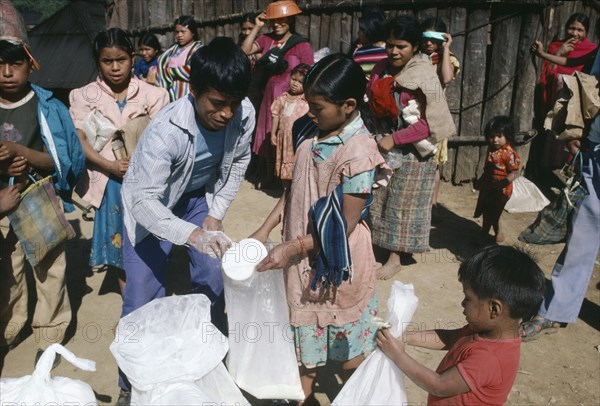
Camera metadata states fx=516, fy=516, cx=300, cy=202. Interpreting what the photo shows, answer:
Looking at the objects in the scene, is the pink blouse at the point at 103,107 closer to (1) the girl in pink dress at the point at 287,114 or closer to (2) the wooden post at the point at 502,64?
(1) the girl in pink dress at the point at 287,114

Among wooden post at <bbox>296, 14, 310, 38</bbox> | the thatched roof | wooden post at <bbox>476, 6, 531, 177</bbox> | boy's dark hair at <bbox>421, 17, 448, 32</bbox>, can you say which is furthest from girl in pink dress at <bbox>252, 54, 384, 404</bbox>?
the thatched roof

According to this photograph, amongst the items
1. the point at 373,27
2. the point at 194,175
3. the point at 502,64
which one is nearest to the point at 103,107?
the point at 194,175

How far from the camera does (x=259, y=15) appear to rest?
6055 mm

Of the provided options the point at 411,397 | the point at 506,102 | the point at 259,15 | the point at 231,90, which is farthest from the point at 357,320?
the point at 259,15

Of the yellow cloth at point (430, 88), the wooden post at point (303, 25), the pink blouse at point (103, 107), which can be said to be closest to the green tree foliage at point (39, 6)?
the wooden post at point (303, 25)

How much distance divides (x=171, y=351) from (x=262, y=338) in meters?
0.44

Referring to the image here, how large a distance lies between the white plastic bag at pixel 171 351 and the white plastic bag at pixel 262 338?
0.19 metres

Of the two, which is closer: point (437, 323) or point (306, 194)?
point (306, 194)

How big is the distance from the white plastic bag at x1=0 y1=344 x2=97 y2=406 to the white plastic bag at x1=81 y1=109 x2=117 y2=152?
1.71 metres

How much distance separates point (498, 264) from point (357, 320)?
2.73 feet

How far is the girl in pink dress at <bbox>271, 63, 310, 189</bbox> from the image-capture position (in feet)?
16.7

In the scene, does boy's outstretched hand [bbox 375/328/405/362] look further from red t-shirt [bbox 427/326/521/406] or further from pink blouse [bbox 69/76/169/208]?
pink blouse [bbox 69/76/169/208]

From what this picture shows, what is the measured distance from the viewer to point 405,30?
11.2 feet

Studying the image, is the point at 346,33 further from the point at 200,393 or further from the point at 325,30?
the point at 200,393
